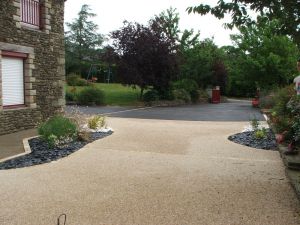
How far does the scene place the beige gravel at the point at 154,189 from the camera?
4715 millimetres

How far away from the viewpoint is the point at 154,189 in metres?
5.88

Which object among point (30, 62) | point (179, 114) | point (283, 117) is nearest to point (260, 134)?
point (283, 117)

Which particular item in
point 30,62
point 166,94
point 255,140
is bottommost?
point 255,140

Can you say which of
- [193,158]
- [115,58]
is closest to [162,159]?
[193,158]

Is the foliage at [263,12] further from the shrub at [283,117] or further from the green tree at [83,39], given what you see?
the green tree at [83,39]

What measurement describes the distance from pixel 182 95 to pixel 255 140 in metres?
21.0

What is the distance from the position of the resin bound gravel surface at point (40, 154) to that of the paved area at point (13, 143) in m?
0.31

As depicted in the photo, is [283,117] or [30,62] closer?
[283,117]

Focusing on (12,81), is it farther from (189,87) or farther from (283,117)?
(189,87)

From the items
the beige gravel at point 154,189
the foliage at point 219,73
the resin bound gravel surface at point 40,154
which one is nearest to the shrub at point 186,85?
the foliage at point 219,73

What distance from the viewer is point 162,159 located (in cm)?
828

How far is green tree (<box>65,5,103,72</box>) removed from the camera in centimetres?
4841

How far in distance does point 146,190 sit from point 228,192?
1158 mm

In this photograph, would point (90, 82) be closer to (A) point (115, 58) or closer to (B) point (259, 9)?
(A) point (115, 58)
